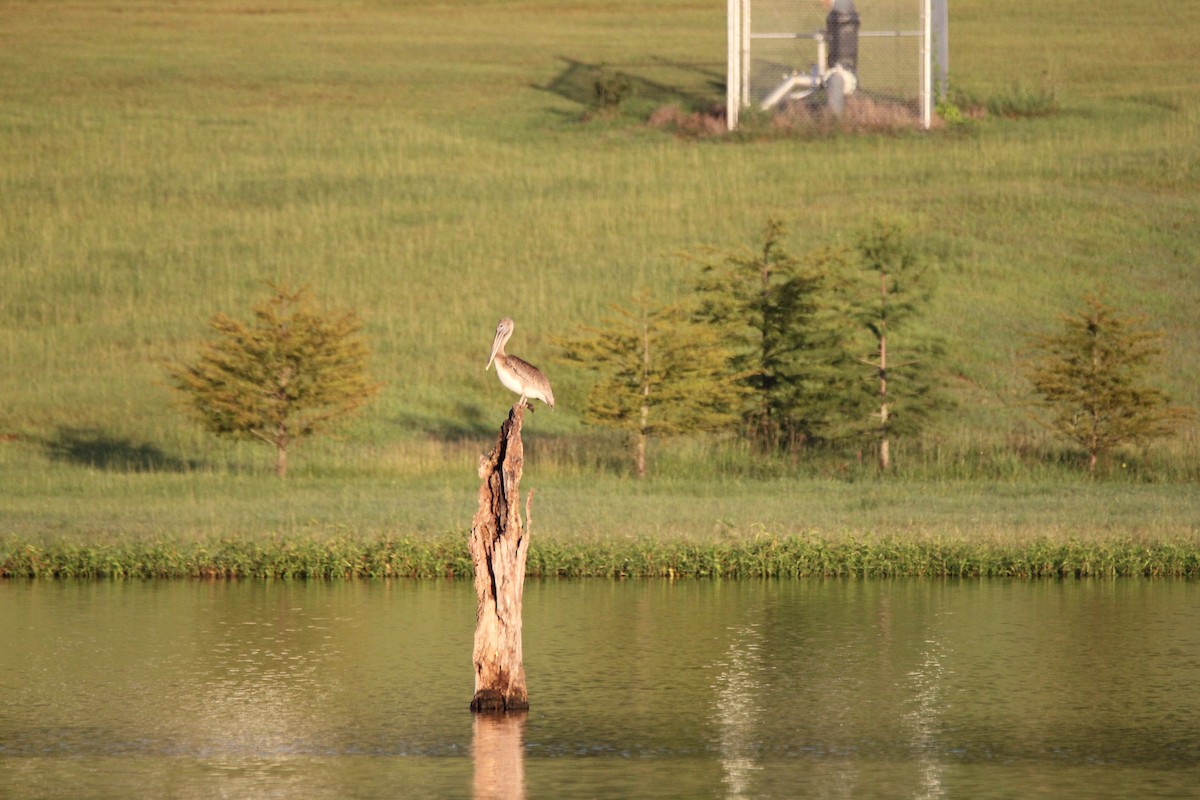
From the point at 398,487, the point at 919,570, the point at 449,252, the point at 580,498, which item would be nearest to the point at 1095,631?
the point at 919,570

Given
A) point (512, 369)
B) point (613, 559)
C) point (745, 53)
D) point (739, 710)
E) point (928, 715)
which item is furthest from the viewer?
point (745, 53)

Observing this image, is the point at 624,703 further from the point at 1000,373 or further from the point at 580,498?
the point at 1000,373

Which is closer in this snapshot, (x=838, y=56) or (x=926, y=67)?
(x=926, y=67)

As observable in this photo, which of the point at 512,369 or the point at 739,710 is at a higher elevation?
the point at 512,369

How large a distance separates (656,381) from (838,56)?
32.2 m

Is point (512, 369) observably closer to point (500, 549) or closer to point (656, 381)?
point (500, 549)

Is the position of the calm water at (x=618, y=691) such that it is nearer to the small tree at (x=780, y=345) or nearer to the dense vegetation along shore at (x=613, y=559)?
the dense vegetation along shore at (x=613, y=559)

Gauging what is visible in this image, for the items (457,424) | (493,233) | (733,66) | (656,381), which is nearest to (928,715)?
(656,381)

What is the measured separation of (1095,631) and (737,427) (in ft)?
59.5

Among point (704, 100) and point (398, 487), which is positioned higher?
point (704, 100)

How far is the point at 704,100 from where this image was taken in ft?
261

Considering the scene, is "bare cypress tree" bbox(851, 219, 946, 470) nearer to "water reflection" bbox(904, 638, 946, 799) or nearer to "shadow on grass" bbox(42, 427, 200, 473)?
"shadow on grass" bbox(42, 427, 200, 473)

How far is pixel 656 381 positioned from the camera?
1606 inches

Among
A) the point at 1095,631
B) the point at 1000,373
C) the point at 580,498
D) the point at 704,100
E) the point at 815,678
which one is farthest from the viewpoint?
the point at 704,100
